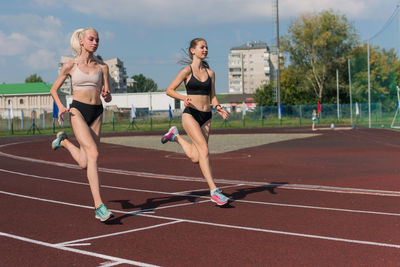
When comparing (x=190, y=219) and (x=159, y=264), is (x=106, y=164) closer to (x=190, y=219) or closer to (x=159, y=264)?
(x=190, y=219)

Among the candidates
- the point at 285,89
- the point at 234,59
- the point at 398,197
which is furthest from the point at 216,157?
the point at 234,59

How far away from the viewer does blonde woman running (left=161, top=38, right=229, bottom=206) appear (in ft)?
22.5

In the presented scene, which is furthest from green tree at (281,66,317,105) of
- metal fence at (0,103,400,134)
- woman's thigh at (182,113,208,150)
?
woman's thigh at (182,113,208,150)

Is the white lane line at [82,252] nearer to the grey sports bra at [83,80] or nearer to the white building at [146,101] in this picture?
the grey sports bra at [83,80]

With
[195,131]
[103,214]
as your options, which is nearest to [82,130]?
[103,214]

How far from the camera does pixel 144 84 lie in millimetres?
190750

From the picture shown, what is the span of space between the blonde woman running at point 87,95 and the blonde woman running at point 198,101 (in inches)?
46.3

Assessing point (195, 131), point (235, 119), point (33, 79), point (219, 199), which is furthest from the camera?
point (33, 79)

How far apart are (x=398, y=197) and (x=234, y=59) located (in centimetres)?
15098

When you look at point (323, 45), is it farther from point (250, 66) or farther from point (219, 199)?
point (250, 66)

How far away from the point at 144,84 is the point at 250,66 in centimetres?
4859

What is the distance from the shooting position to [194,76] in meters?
6.95

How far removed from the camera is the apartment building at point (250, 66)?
511 ft

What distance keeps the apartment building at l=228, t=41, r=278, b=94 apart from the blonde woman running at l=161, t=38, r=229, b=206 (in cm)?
14915
